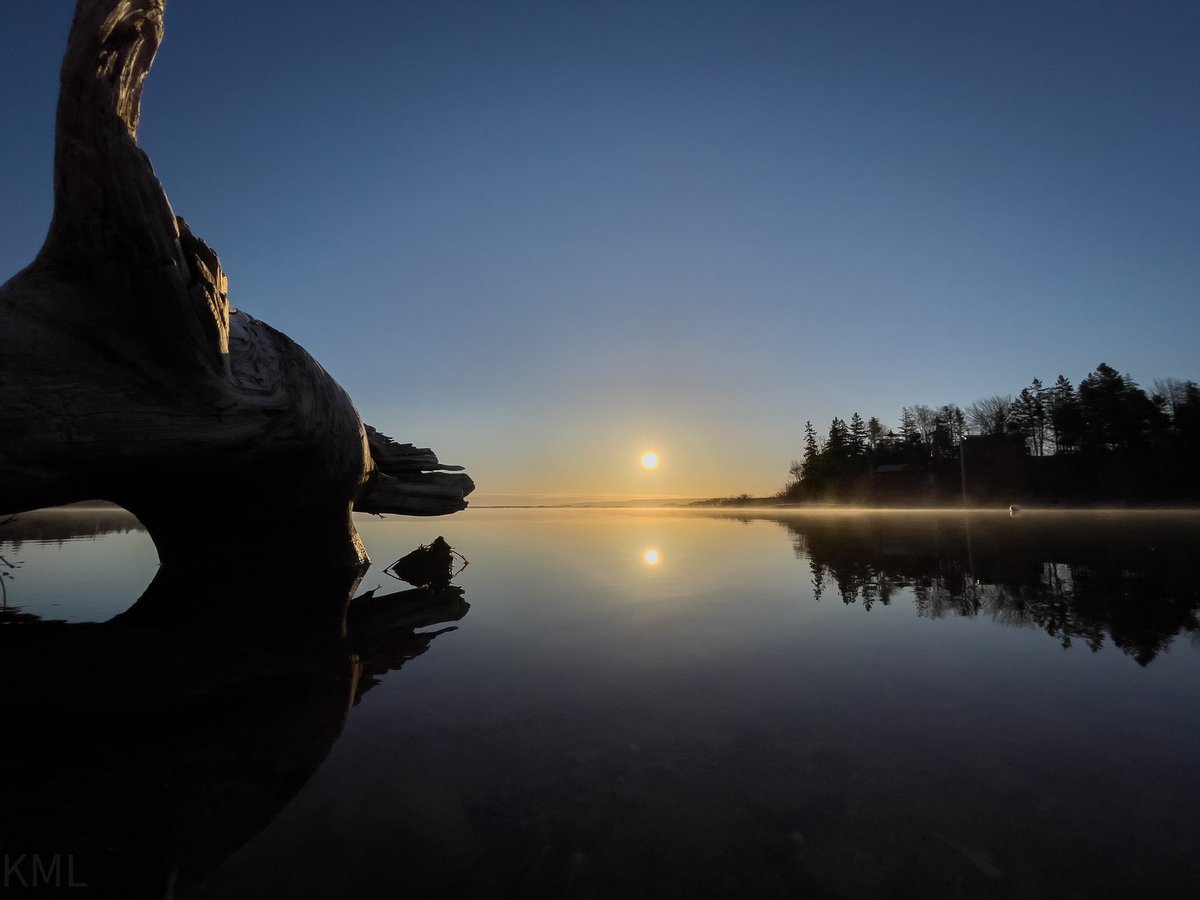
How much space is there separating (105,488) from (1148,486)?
7323 centimetres

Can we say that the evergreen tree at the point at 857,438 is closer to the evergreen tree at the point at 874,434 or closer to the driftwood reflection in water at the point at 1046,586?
the evergreen tree at the point at 874,434

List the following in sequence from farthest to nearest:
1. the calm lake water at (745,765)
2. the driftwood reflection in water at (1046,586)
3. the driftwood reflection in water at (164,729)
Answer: the driftwood reflection in water at (1046,586) → the driftwood reflection in water at (164,729) → the calm lake water at (745,765)

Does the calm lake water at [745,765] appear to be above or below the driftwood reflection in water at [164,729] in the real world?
below

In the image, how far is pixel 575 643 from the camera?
4.18 meters

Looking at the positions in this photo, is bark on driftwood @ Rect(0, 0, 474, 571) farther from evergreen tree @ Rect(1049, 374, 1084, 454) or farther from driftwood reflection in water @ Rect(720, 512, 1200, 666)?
evergreen tree @ Rect(1049, 374, 1084, 454)

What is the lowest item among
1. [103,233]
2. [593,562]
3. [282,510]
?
[593,562]

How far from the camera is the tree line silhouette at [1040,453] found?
1892 inches

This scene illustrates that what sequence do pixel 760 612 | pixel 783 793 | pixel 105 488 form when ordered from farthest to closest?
pixel 760 612
pixel 105 488
pixel 783 793

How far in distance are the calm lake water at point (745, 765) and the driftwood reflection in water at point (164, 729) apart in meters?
0.04

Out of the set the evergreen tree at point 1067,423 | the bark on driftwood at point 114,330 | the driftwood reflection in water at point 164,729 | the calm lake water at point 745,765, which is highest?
the evergreen tree at point 1067,423

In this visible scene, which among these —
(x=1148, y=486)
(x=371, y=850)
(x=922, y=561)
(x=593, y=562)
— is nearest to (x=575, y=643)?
(x=371, y=850)

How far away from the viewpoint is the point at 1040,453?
61.5 meters

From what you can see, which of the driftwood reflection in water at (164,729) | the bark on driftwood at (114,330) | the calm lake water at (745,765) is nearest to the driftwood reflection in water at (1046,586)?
the calm lake water at (745,765)

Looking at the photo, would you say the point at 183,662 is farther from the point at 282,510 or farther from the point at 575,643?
the point at 282,510
